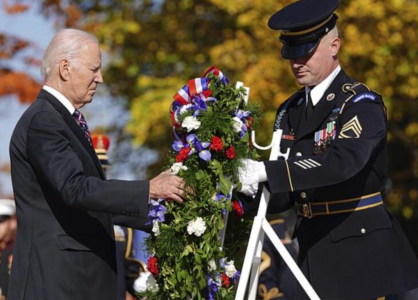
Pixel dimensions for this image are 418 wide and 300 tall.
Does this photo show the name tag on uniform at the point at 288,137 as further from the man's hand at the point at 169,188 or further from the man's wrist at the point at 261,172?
the man's hand at the point at 169,188

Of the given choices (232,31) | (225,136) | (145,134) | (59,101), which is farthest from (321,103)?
(232,31)

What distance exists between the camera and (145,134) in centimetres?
1212

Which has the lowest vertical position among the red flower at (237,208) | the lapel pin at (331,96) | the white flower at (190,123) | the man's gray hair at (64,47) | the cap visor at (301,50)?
the red flower at (237,208)

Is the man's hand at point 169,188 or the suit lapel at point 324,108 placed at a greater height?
the suit lapel at point 324,108

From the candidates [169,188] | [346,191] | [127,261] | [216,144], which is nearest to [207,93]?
[216,144]

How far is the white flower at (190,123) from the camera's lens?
A: 494cm

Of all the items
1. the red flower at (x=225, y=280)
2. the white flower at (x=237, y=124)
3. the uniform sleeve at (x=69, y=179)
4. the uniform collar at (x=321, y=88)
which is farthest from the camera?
the uniform collar at (x=321, y=88)

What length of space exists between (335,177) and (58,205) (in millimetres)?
1365

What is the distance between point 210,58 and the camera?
12.6 m

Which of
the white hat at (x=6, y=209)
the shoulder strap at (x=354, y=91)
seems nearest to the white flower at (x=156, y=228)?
the shoulder strap at (x=354, y=91)

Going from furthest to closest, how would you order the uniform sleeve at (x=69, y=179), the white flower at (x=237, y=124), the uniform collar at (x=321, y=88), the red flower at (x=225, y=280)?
the uniform collar at (x=321, y=88), the red flower at (x=225, y=280), the white flower at (x=237, y=124), the uniform sleeve at (x=69, y=179)

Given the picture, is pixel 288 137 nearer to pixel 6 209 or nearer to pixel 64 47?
pixel 64 47

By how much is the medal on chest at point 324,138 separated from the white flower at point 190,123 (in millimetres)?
654

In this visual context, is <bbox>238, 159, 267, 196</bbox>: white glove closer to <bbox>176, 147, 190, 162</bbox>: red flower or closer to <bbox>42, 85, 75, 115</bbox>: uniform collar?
<bbox>176, 147, 190, 162</bbox>: red flower
